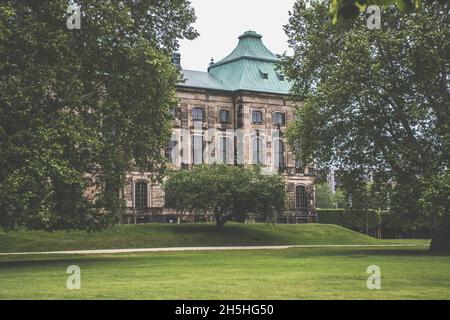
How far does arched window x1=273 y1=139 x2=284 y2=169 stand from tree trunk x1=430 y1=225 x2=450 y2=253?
4218 centimetres

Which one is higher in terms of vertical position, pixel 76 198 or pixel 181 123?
pixel 181 123

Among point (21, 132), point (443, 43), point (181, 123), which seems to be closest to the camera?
point (21, 132)

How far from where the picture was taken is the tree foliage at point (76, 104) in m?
25.5

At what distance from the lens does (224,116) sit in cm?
7781

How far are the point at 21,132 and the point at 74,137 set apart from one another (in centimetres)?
194

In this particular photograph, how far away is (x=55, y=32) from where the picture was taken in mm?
27281

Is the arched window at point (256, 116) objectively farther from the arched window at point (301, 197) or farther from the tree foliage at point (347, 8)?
the tree foliage at point (347, 8)

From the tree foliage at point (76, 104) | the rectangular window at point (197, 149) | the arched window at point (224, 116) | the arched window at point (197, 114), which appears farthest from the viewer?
the arched window at point (224, 116)

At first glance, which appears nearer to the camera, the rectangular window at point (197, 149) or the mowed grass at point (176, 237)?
the mowed grass at point (176, 237)

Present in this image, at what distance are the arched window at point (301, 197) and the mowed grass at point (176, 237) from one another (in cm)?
1964

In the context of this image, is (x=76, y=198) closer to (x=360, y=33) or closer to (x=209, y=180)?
(x=360, y=33)

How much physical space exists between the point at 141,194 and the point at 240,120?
47.0 ft

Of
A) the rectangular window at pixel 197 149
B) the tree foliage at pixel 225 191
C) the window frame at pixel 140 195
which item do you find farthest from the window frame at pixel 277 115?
the tree foliage at pixel 225 191
